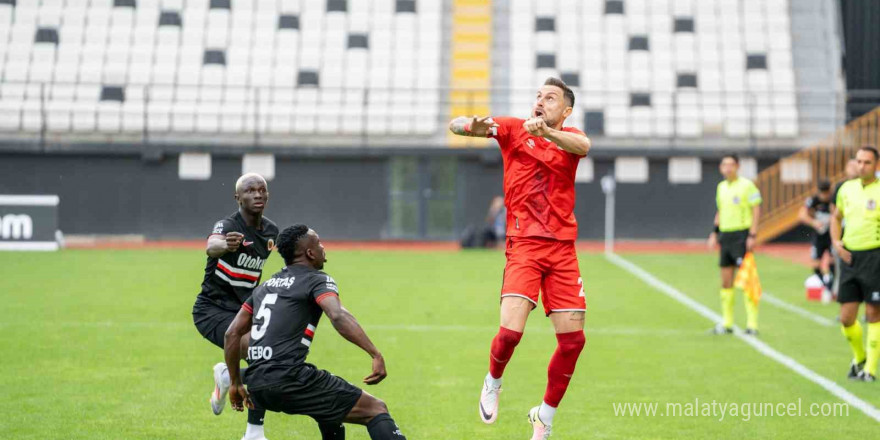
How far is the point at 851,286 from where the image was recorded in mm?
10172

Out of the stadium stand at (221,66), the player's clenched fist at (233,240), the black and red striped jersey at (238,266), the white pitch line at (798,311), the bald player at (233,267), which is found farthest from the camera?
the stadium stand at (221,66)

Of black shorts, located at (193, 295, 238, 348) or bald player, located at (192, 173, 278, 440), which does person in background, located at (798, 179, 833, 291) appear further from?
black shorts, located at (193, 295, 238, 348)

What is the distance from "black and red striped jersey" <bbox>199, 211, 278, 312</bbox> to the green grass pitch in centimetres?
96

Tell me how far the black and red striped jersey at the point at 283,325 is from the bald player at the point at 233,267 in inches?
57.8

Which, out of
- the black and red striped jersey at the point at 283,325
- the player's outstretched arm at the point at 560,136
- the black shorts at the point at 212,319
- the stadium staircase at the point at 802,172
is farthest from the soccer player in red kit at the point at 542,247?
the stadium staircase at the point at 802,172

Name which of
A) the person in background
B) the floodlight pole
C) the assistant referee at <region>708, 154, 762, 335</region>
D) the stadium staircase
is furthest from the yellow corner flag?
the stadium staircase

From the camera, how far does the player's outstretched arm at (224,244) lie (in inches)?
300

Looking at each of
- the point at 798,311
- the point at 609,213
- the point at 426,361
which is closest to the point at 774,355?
the point at 426,361

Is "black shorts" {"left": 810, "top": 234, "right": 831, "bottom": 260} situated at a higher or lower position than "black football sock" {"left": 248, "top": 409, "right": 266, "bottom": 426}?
higher

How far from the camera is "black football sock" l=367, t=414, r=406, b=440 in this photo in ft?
20.6

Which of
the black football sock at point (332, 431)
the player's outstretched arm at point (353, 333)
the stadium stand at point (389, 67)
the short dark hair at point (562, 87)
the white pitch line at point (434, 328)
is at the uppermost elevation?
the stadium stand at point (389, 67)

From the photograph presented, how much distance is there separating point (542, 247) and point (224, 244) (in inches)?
87.6

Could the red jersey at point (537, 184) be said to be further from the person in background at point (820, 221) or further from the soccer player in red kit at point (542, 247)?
the person in background at point (820, 221)

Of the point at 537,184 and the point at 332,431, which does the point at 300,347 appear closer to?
the point at 332,431
